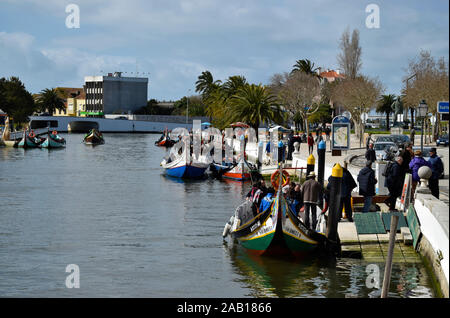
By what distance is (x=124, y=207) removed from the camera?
32219 millimetres

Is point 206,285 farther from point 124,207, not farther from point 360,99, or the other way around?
point 360,99

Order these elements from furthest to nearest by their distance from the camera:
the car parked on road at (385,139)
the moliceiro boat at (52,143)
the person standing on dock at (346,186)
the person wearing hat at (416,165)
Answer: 1. the moliceiro boat at (52,143)
2. the car parked on road at (385,139)
3. the person wearing hat at (416,165)
4. the person standing on dock at (346,186)

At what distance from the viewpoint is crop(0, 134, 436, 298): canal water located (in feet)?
56.9

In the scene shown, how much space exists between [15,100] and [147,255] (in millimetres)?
115181

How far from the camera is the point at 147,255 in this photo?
21422mm

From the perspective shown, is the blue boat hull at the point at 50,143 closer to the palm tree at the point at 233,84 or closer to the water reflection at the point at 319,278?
the palm tree at the point at 233,84

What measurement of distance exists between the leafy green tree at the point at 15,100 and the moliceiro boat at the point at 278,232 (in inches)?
4321

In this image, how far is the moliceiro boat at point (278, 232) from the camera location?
748 inches

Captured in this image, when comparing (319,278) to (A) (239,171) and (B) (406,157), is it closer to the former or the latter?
(B) (406,157)

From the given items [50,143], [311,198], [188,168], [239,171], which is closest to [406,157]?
[311,198]

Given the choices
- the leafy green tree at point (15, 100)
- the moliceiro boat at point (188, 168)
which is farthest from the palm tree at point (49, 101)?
the moliceiro boat at point (188, 168)
